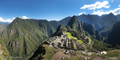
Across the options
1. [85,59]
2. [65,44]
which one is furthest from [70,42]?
[85,59]

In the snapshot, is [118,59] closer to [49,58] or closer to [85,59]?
[85,59]

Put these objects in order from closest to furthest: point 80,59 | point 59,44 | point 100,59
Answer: point 100,59 < point 80,59 < point 59,44

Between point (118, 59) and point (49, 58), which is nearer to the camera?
point (118, 59)

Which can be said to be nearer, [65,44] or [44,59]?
[44,59]

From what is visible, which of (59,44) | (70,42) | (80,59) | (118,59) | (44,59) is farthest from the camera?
(70,42)

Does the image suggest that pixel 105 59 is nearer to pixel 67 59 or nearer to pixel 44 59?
pixel 67 59

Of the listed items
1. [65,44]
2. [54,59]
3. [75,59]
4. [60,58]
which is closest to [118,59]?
[75,59]

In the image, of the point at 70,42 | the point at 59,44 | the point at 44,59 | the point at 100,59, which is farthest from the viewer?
the point at 70,42

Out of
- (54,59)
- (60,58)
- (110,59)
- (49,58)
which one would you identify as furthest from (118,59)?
(49,58)

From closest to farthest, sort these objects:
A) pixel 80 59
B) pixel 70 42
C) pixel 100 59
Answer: pixel 100 59
pixel 80 59
pixel 70 42
